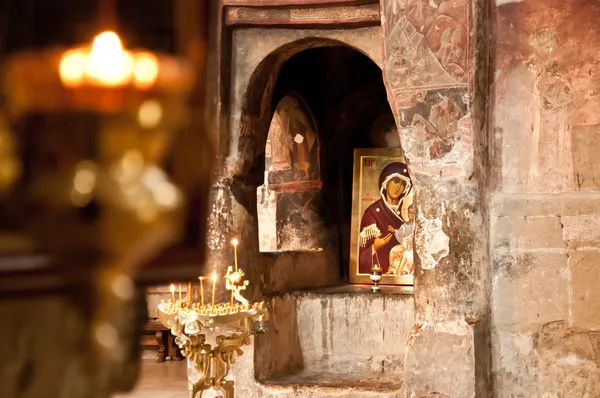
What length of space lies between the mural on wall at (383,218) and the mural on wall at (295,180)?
512 millimetres

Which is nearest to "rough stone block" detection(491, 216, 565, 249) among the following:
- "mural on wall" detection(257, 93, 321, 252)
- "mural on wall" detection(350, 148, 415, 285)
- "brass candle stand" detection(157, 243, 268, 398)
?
"brass candle stand" detection(157, 243, 268, 398)

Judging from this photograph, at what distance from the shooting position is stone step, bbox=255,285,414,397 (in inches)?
316

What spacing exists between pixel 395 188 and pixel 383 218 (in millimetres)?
382

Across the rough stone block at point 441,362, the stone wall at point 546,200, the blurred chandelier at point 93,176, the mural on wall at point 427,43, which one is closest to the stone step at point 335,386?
the rough stone block at point 441,362

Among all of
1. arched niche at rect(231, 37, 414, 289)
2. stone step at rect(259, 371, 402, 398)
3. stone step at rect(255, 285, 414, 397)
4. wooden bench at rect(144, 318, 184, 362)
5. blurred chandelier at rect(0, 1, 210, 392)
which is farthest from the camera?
wooden bench at rect(144, 318, 184, 362)

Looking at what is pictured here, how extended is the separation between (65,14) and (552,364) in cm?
615

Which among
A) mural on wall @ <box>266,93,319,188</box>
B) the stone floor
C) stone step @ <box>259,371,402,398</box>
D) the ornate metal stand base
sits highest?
mural on wall @ <box>266,93,319,188</box>

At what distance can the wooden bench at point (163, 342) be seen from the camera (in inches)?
416

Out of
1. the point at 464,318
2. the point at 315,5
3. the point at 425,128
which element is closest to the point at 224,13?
the point at 315,5

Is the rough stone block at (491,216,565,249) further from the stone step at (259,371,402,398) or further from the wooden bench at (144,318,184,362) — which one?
the wooden bench at (144,318,184,362)

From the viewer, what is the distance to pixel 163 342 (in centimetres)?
1064

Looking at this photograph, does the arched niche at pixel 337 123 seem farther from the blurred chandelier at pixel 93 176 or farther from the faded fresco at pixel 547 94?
the blurred chandelier at pixel 93 176

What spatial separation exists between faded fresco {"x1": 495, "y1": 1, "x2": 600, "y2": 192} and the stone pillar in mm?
217

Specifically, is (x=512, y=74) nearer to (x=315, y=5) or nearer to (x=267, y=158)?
(x=315, y=5)
